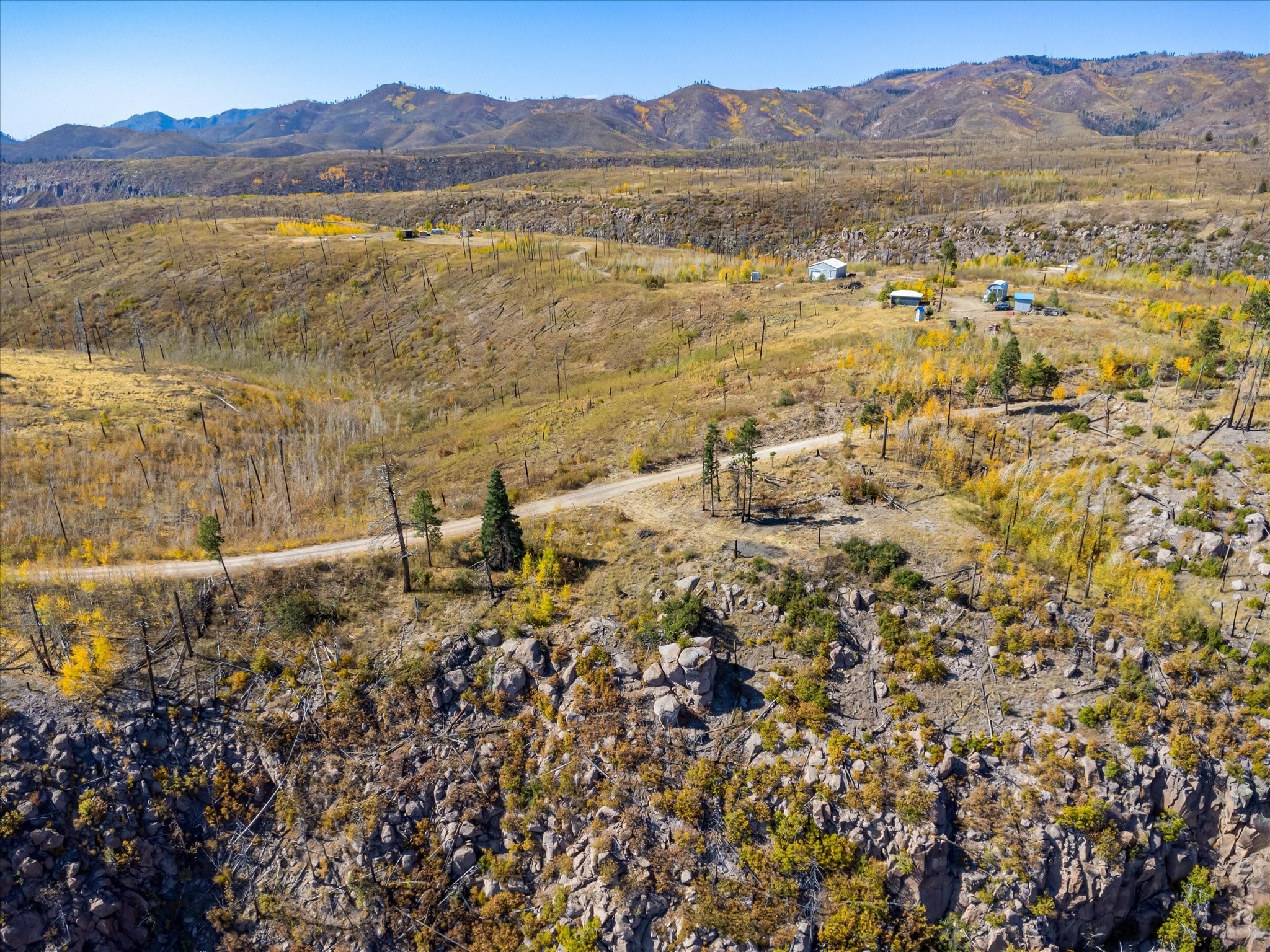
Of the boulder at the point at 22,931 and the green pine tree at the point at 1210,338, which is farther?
the green pine tree at the point at 1210,338

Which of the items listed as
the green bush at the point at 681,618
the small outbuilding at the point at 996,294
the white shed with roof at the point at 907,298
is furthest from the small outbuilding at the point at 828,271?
the green bush at the point at 681,618

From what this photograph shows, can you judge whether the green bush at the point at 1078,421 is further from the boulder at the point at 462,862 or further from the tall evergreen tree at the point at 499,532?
the boulder at the point at 462,862

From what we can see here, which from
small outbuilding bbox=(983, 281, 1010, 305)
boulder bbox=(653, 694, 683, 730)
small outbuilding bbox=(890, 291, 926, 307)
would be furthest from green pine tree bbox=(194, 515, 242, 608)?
small outbuilding bbox=(983, 281, 1010, 305)

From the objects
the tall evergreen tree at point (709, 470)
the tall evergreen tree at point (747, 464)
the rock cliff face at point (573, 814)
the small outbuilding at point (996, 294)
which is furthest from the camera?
the small outbuilding at point (996, 294)

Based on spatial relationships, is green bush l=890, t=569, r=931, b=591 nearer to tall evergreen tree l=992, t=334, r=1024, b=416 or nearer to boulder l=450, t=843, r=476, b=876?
tall evergreen tree l=992, t=334, r=1024, b=416

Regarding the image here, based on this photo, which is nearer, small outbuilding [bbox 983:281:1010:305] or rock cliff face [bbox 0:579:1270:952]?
rock cliff face [bbox 0:579:1270:952]

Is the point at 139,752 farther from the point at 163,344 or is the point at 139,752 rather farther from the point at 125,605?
the point at 163,344

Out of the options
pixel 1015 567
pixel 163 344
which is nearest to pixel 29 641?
pixel 1015 567
